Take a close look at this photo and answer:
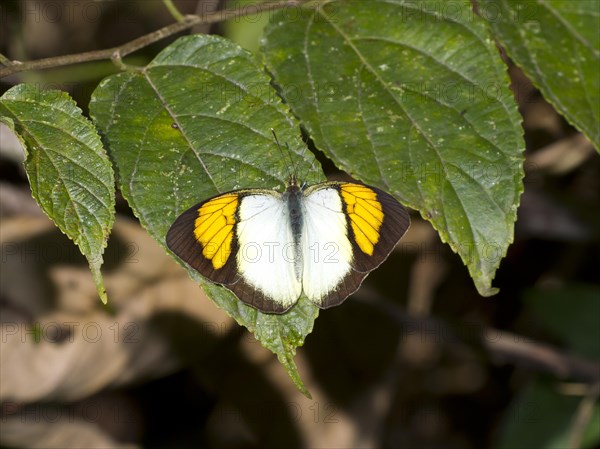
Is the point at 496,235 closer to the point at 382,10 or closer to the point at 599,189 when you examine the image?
the point at 382,10

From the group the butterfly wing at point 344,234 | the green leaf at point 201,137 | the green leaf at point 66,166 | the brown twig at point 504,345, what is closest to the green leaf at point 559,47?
the butterfly wing at point 344,234

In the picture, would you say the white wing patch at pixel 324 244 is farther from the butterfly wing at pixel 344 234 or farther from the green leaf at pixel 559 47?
the green leaf at pixel 559 47

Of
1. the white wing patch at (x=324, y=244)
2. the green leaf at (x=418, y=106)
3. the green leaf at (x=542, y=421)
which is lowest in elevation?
the green leaf at (x=542, y=421)

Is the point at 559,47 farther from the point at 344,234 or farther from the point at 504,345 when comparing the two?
the point at 504,345

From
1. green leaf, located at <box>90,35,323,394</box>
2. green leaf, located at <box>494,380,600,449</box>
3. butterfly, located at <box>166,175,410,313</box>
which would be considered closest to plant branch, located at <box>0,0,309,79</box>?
green leaf, located at <box>90,35,323,394</box>

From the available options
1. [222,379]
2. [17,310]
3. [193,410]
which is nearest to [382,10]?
[17,310]
